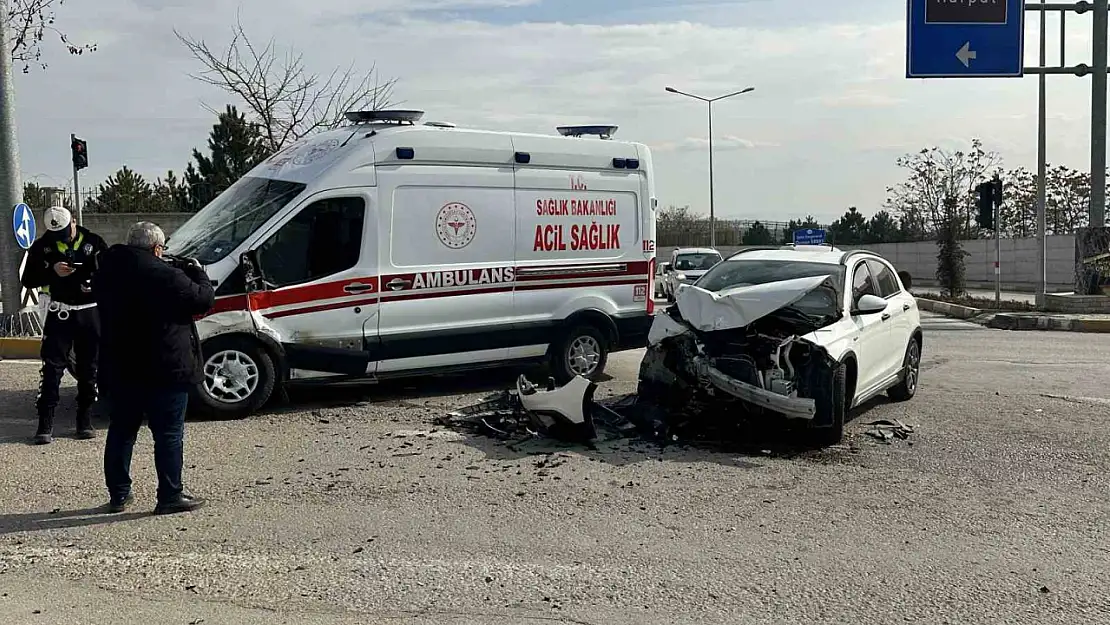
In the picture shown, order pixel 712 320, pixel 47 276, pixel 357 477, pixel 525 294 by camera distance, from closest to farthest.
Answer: pixel 357 477
pixel 47 276
pixel 712 320
pixel 525 294

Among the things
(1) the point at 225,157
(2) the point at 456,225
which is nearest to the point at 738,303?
(2) the point at 456,225

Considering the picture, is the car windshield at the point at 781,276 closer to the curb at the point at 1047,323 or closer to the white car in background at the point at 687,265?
the curb at the point at 1047,323

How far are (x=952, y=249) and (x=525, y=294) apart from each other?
19799 millimetres

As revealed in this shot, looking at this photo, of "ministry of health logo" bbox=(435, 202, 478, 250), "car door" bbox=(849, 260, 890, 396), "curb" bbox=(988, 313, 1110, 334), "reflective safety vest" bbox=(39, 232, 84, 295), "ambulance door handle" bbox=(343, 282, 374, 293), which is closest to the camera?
"reflective safety vest" bbox=(39, 232, 84, 295)

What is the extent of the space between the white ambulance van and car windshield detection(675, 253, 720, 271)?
15.7 meters

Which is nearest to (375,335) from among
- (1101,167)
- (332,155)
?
(332,155)

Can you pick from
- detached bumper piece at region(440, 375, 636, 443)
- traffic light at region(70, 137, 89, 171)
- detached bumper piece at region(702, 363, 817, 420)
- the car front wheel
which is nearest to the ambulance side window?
detached bumper piece at region(440, 375, 636, 443)

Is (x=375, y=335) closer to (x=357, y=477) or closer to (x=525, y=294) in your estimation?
(x=525, y=294)

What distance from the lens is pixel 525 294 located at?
31.1 feet

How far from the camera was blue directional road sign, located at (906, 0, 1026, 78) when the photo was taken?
1842 cm

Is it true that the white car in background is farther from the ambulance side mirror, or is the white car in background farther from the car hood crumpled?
the ambulance side mirror

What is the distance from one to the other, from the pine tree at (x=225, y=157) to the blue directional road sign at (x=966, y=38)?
49.0ft

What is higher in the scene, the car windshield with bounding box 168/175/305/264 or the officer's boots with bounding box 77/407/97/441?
the car windshield with bounding box 168/175/305/264

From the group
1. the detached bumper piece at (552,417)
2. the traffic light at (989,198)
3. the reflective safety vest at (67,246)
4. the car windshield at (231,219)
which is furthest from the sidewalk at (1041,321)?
the reflective safety vest at (67,246)
